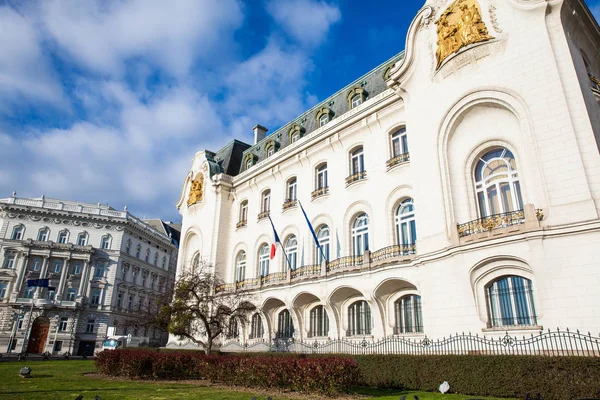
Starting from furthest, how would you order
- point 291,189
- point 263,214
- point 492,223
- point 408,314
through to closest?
point 263,214 < point 291,189 < point 408,314 < point 492,223

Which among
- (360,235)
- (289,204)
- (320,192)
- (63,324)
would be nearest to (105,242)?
(63,324)

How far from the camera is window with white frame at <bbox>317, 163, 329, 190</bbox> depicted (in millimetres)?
25422

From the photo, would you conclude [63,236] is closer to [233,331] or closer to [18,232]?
[18,232]

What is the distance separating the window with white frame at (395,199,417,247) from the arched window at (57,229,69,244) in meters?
44.8

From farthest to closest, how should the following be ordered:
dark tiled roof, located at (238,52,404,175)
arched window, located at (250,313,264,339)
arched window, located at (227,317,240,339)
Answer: arched window, located at (250,313,264,339), arched window, located at (227,317,240,339), dark tiled roof, located at (238,52,404,175)

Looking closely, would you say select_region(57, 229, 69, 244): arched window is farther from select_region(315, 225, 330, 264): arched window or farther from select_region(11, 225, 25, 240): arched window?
select_region(315, 225, 330, 264): arched window

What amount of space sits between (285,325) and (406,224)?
1076 centimetres

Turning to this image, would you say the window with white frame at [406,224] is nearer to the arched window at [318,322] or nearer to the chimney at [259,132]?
the arched window at [318,322]

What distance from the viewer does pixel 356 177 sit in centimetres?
2264

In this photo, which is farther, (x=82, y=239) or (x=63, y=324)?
(x=82, y=239)

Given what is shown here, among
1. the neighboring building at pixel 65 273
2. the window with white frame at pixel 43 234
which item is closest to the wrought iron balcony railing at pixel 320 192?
the neighboring building at pixel 65 273

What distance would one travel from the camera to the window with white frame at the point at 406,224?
19.3 m

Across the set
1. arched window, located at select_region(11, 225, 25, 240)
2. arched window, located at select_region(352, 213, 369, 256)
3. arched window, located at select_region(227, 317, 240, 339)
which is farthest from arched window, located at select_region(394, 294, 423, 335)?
arched window, located at select_region(11, 225, 25, 240)

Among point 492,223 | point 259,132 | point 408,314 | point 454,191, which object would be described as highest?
point 259,132
